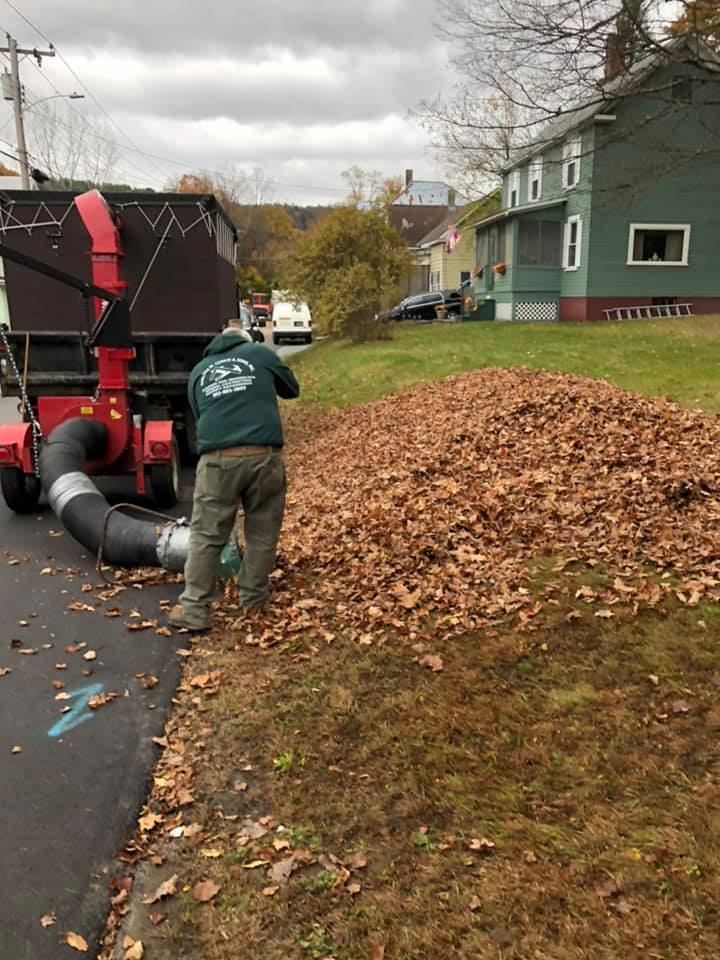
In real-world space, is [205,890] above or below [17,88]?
below

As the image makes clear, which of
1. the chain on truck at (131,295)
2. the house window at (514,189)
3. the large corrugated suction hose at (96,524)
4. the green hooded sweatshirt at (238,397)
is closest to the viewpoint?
the green hooded sweatshirt at (238,397)

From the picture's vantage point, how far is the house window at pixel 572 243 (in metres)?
29.0

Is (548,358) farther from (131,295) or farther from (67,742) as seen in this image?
(67,742)

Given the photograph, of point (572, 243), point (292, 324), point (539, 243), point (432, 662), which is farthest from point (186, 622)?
point (292, 324)

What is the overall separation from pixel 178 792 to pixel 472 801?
1.35m

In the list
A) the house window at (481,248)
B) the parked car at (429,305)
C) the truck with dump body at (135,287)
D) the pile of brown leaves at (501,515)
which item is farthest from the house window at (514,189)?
the pile of brown leaves at (501,515)

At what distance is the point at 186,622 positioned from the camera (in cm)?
566

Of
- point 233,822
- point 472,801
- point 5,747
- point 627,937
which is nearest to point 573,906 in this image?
point 627,937

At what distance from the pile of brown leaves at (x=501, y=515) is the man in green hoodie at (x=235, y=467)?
0.47 meters

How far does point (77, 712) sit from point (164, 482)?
435 cm

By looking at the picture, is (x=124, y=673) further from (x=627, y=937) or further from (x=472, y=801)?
(x=627, y=937)

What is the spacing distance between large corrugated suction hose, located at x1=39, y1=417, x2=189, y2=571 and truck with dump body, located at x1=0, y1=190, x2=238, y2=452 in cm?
269

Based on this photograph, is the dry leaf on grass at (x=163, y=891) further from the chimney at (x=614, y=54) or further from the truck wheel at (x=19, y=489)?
the chimney at (x=614, y=54)

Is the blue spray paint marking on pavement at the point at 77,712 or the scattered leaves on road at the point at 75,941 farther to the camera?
the blue spray paint marking on pavement at the point at 77,712
